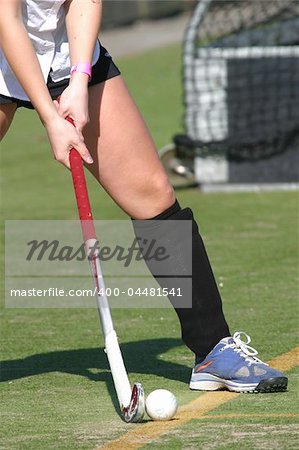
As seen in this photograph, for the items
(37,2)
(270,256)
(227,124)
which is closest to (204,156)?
(227,124)

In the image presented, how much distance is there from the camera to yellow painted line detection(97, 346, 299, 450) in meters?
3.62

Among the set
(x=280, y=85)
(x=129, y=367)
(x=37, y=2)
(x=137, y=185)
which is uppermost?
(x=37, y=2)

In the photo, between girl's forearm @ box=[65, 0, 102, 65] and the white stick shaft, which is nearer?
the white stick shaft

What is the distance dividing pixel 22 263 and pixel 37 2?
3.63m

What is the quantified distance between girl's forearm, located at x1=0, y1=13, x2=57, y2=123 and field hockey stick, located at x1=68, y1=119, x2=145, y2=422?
0.19m

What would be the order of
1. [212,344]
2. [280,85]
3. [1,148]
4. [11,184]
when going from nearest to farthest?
[212,344] → [280,85] → [11,184] → [1,148]

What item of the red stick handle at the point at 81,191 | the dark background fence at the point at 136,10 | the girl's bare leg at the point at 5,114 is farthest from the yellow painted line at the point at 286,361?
the dark background fence at the point at 136,10

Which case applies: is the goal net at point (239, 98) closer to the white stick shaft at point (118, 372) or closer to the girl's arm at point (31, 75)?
the girl's arm at point (31, 75)

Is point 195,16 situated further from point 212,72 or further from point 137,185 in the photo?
point 137,185

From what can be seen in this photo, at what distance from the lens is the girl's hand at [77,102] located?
4055mm

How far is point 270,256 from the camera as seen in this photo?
7559 mm

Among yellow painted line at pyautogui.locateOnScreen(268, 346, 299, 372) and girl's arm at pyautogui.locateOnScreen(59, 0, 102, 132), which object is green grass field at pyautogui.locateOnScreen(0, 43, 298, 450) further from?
girl's arm at pyautogui.locateOnScreen(59, 0, 102, 132)

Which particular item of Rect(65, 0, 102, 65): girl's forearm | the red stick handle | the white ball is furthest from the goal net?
the white ball

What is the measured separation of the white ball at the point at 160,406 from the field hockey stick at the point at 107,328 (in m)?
0.04
